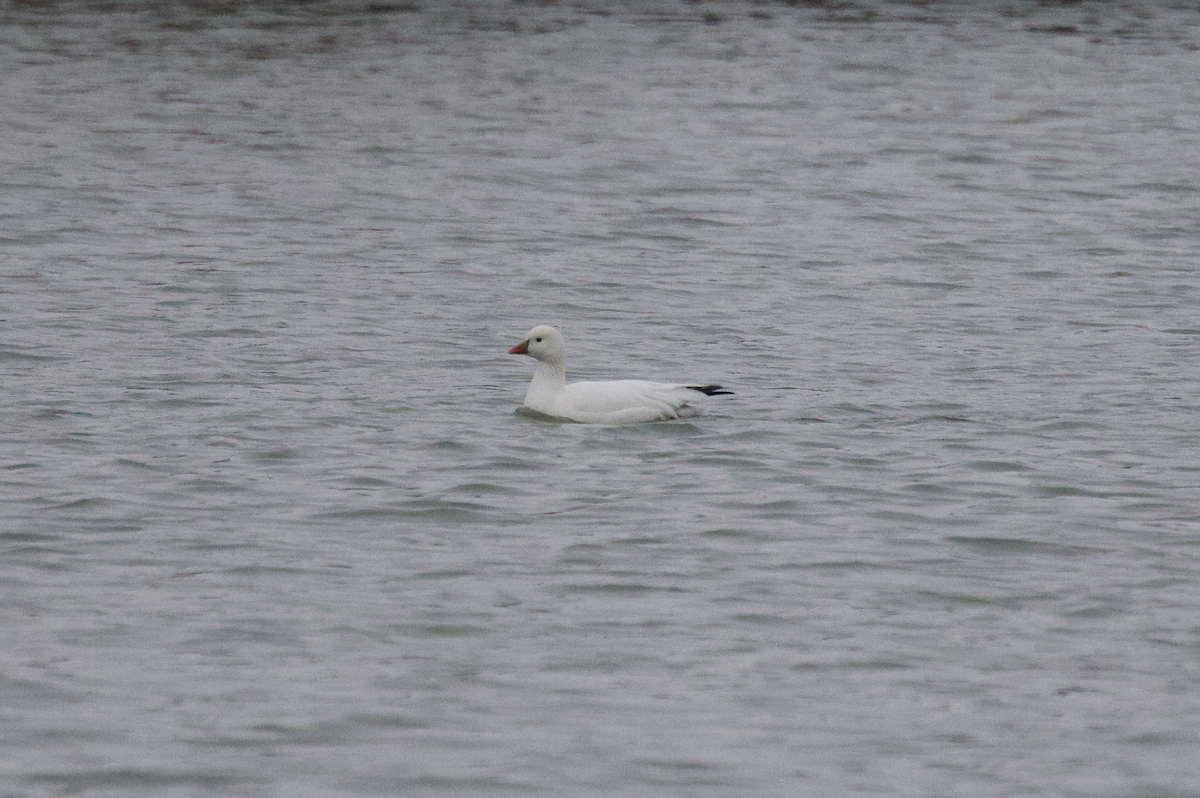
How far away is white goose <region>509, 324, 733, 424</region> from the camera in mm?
13836

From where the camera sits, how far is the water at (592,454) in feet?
28.8

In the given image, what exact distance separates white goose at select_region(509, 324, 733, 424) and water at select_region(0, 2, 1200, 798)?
16cm

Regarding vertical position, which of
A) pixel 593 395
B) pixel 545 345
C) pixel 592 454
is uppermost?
pixel 545 345

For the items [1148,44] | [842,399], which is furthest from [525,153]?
[1148,44]

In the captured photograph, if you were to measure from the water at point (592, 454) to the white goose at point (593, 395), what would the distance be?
16 centimetres

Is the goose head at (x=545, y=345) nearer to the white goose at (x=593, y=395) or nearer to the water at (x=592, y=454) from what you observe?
the white goose at (x=593, y=395)

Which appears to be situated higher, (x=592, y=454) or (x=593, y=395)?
(x=593, y=395)

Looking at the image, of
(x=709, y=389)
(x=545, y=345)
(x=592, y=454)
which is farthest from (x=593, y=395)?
(x=709, y=389)

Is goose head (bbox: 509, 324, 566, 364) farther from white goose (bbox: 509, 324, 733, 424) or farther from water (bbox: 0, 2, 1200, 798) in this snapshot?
water (bbox: 0, 2, 1200, 798)

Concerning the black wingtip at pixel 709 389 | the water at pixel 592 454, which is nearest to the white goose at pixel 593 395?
the black wingtip at pixel 709 389

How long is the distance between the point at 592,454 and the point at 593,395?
658 millimetres

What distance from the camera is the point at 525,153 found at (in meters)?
26.3

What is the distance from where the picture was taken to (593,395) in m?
13.9

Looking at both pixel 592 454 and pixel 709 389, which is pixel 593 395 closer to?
pixel 592 454
